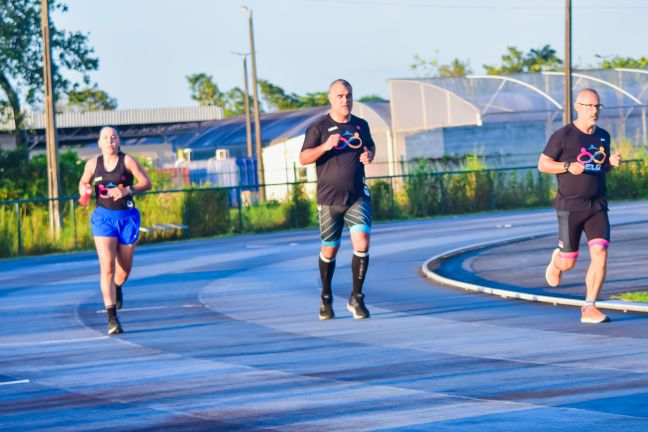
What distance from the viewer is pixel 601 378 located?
816cm

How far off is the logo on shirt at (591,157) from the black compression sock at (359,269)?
2.22m

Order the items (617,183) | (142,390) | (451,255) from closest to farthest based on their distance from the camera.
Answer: (142,390), (451,255), (617,183)

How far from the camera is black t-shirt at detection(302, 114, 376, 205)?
1258cm

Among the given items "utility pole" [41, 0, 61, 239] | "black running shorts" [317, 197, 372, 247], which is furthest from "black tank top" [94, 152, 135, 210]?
"utility pole" [41, 0, 61, 239]

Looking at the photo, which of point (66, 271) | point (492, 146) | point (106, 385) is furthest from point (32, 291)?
point (492, 146)

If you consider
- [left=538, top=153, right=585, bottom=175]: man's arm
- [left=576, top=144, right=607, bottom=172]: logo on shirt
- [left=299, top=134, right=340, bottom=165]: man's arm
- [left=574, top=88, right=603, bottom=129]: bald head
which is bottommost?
[left=538, top=153, right=585, bottom=175]: man's arm

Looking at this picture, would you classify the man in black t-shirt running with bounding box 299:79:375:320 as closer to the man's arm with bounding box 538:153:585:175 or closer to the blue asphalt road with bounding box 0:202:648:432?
the blue asphalt road with bounding box 0:202:648:432

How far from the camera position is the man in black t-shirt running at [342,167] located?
494 inches

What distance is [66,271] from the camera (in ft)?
78.2

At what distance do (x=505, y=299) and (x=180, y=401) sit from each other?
6566 millimetres

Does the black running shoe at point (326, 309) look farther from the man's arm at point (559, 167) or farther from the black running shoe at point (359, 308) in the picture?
the man's arm at point (559, 167)

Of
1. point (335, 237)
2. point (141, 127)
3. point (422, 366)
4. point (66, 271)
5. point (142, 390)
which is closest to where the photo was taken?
point (142, 390)

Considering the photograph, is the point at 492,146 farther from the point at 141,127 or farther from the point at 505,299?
the point at 505,299

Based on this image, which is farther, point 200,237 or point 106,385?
point 200,237
